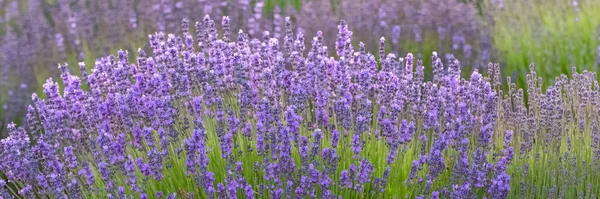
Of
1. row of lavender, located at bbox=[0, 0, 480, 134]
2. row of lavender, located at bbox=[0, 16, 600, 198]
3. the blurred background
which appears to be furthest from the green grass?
row of lavender, located at bbox=[0, 16, 600, 198]

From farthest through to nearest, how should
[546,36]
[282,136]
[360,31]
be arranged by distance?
[546,36], [360,31], [282,136]

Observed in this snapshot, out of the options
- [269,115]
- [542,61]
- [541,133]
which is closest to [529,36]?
[542,61]

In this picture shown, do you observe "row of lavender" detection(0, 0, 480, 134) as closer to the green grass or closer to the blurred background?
the blurred background

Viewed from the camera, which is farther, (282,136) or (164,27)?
(164,27)

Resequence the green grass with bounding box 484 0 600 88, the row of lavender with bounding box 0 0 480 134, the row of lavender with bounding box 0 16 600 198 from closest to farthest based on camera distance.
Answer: the row of lavender with bounding box 0 16 600 198 → the row of lavender with bounding box 0 0 480 134 → the green grass with bounding box 484 0 600 88

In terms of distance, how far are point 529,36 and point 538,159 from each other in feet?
8.75

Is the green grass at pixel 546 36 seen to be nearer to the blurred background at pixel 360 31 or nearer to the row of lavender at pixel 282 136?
the blurred background at pixel 360 31

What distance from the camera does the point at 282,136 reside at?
2.99m

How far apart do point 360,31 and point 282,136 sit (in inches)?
116

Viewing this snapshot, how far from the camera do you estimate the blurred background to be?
565 centimetres

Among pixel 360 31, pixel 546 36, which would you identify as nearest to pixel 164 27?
pixel 360 31

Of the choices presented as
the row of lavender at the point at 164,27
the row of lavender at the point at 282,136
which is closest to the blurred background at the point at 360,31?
the row of lavender at the point at 164,27

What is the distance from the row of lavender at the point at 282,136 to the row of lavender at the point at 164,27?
6.14ft

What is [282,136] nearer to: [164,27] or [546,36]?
[164,27]
